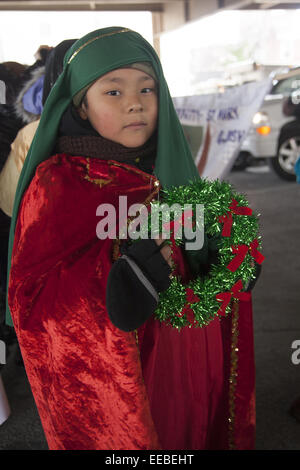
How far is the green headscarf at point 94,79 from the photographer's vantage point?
3.68ft

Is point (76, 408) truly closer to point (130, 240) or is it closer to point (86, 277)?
point (86, 277)

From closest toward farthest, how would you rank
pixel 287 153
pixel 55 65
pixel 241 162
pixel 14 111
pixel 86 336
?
pixel 86 336 < pixel 55 65 < pixel 14 111 < pixel 287 153 < pixel 241 162

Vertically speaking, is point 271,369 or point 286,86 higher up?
point 286,86

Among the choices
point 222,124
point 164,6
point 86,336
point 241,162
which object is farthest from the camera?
point 164,6

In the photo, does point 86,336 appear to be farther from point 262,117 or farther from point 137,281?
point 262,117

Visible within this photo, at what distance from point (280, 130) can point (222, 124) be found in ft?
12.0

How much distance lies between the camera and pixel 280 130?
741 cm

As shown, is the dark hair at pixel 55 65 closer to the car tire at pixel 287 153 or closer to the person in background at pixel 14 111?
the person in background at pixel 14 111

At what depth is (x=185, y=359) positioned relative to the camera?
3.95 feet

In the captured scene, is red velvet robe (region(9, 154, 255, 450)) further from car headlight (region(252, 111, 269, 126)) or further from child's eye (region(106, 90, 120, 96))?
car headlight (region(252, 111, 269, 126))

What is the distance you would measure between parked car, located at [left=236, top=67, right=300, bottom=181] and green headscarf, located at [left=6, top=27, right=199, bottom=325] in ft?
21.7

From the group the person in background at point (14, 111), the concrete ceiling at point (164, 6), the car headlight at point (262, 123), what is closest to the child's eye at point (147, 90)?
the person in background at point (14, 111)

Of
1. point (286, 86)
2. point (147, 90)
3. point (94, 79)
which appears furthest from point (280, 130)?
point (94, 79)

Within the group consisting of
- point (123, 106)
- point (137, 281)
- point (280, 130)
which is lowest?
point (280, 130)
